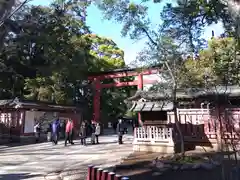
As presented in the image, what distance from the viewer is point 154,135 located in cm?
1562

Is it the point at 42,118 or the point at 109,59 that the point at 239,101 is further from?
the point at 109,59

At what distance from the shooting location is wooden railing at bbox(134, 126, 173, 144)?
15125 millimetres

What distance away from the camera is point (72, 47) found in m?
32.0

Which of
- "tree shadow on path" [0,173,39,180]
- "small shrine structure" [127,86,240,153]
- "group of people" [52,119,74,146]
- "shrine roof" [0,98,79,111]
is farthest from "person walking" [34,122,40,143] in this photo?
"tree shadow on path" [0,173,39,180]

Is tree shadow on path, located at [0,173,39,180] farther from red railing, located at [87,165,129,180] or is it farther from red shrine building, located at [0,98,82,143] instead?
red shrine building, located at [0,98,82,143]

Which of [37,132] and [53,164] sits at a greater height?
[37,132]

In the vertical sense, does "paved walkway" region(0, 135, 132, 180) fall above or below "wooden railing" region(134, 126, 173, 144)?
below

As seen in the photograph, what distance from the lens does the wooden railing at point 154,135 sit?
49.6 ft

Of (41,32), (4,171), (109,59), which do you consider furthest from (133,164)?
(109,59)

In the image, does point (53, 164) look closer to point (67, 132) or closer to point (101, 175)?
point (67, 132)

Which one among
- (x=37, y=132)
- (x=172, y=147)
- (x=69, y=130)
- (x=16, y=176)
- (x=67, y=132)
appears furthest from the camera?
(x=37, y=132)

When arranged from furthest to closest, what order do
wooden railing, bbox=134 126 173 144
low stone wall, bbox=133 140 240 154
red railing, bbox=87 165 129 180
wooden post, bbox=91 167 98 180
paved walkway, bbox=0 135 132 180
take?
1. wooden railing, bbox=134 126 173 144
2. low stone wall, bbox=133 140 240 154
3. paved walkway, bbox=0 135 132 180
4. wooden post, bbox=91 167 98 180
5. red railing, bbox=87 165 129 180

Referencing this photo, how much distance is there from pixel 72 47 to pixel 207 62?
17.6 meters

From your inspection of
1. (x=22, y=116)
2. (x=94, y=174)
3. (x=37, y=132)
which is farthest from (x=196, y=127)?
(x=22, y=116)
